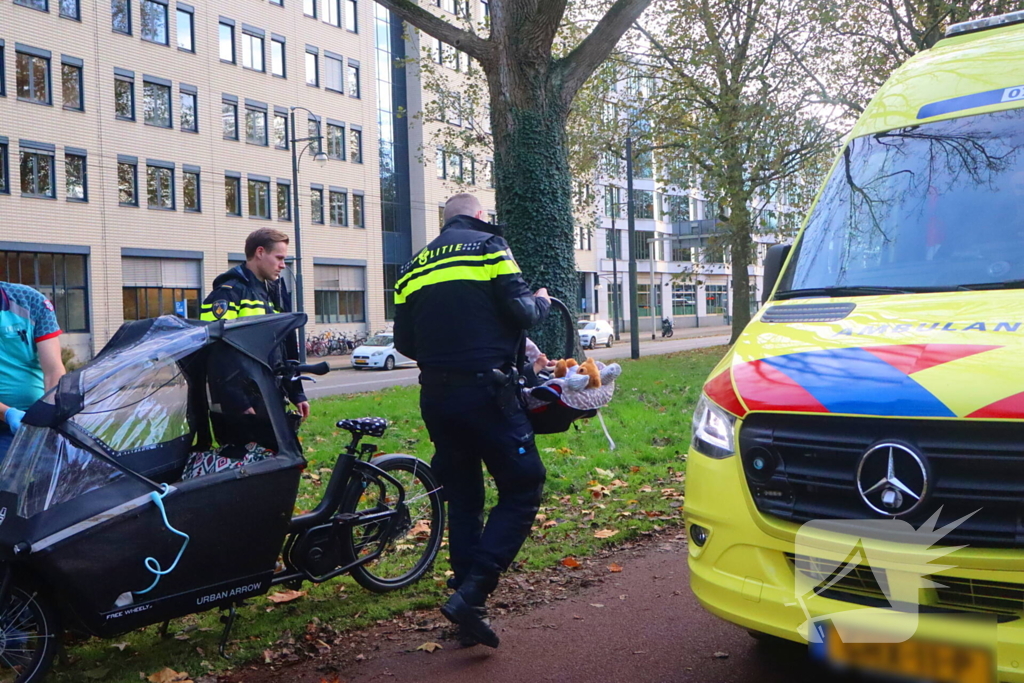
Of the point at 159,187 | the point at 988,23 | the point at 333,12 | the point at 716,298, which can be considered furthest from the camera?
the point at 716,298

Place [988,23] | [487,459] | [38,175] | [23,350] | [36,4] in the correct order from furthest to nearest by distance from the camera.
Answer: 1. [38,175]
2. [36,4]
3. [988,23]
4. [23,350]
5. [487,459]

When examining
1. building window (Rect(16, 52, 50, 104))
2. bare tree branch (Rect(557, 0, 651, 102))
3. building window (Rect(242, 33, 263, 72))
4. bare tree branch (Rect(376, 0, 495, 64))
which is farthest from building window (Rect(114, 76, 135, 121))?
bare tree branch (Rect(557, 0, 651, 102))

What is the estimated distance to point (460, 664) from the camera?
397cm

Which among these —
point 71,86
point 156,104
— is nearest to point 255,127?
point 156,104

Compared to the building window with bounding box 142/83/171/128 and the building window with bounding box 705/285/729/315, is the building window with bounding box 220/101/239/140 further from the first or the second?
the building window with bounding box 705/285/729/315

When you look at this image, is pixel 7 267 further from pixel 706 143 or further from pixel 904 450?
pixel 904 450

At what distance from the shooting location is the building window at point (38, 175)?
104ft

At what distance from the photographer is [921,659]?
2588 millimetres

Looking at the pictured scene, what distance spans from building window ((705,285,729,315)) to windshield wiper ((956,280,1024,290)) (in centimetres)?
7710

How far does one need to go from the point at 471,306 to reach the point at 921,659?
2201mm

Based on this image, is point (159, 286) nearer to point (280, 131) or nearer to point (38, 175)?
point (38, 175)

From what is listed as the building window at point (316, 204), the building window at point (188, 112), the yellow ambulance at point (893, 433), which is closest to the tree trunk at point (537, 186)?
the yellow ambulance at point (893, 433)

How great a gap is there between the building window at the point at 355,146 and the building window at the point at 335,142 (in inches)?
20.3

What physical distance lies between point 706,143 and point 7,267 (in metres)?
24.3
